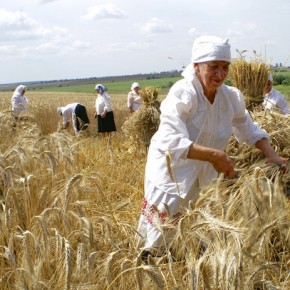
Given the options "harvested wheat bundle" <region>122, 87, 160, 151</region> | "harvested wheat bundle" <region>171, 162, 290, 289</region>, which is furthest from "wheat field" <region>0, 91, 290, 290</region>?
"harvested wheat bundle" <region>122, 87, 160, 151</region>

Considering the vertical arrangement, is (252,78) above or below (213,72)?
below

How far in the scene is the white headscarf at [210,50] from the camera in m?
2.40

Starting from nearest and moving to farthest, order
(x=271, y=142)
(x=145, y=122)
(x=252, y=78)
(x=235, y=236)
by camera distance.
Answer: (x=235, y=236)
(x=271, y=142)
(x=252, y=78)
(x=145, y=122)

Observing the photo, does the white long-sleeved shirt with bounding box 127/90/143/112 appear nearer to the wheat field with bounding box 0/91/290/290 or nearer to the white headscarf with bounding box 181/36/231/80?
the wheat field with bounding box 0/91/290/290

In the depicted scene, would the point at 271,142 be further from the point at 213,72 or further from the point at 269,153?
the point at 213,72

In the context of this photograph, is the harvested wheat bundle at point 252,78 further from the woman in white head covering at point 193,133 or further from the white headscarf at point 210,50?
the white headscarf at point 210,50

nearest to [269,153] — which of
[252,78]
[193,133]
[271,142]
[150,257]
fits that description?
[193,133]

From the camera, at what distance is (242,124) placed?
2789mm

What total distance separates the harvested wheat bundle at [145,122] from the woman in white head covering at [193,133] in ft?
18.0

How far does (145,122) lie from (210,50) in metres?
5.99

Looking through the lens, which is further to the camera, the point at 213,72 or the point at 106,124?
the point at 106,124

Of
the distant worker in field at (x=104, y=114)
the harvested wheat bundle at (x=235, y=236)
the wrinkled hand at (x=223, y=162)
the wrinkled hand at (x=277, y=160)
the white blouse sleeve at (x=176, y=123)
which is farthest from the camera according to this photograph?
the distant worker in field at (x=104, y=114)

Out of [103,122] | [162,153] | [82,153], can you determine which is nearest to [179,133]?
[162,153]

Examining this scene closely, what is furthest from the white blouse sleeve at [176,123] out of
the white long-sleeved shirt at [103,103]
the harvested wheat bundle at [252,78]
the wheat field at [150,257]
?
the white long-sleeved shirt at [103,103]
